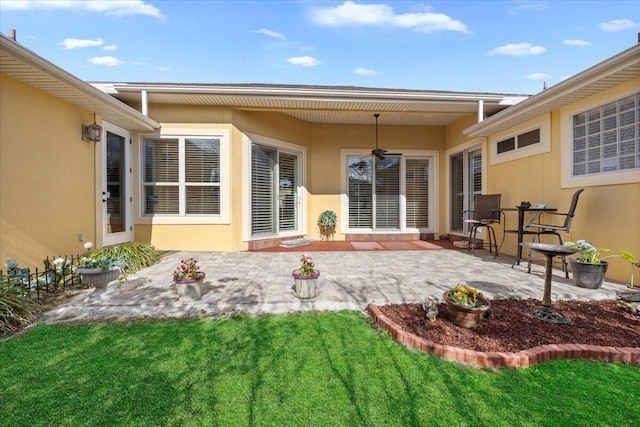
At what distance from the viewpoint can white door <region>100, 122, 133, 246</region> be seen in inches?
221

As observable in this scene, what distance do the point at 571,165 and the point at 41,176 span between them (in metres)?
8.11

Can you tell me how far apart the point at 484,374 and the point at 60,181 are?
5962 millimetres

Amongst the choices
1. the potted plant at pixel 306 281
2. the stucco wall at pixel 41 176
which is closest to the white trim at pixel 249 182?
the stucco wall at pixel 41 176

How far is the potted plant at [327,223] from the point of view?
26.8ft

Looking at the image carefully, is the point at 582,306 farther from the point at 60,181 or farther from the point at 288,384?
the point at 60,181

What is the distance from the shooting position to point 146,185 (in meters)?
6.50

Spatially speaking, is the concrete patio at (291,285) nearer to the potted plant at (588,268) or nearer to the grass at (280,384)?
the potted plant at (588,268)

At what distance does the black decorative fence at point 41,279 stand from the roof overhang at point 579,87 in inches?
278

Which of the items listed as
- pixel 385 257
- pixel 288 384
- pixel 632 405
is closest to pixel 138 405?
pixel 288 384

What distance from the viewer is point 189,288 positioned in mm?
3340

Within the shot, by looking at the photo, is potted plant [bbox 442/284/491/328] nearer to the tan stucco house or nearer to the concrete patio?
the concrete patio

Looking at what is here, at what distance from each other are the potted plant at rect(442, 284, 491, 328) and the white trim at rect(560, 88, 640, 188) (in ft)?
10.2

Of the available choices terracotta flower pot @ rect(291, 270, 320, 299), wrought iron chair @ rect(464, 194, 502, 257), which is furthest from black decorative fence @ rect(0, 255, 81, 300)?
wrought iron chair @ rect(464, 194, 502, 257)

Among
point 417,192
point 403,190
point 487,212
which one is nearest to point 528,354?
point 487,212
